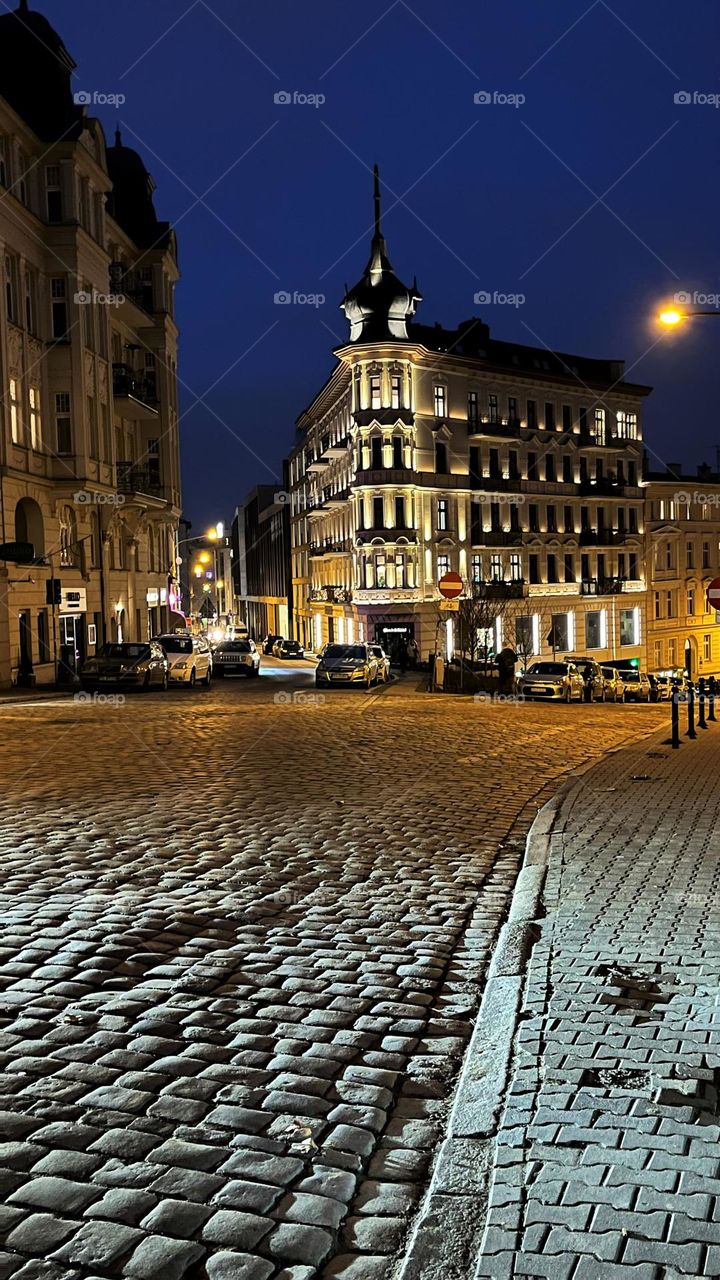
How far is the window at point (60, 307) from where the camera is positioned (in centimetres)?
3678

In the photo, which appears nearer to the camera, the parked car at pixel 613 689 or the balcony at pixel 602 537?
the parked car at pixel 613 689

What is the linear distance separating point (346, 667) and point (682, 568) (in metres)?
44.7

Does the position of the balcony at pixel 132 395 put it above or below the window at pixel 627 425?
below

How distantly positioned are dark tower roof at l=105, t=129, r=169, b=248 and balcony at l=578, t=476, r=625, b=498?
26.7 metres

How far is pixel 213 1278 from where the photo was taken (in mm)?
3488

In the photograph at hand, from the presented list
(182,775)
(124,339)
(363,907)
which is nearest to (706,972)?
(363,907)

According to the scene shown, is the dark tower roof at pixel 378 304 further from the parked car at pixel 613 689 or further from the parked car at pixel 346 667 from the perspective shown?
the parked car at pixel 346 667

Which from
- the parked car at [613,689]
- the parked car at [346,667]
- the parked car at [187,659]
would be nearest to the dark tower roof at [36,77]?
the parked car at [187,659]

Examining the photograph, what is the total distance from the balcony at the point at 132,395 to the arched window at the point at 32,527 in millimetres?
9646

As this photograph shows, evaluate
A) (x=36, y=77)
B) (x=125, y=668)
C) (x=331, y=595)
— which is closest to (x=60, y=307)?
(x=36, y=77)

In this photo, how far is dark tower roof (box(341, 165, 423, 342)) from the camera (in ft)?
173

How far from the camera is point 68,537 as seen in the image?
38406 millimetres

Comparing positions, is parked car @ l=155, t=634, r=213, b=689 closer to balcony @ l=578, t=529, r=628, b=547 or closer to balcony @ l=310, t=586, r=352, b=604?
balcony @ l=310, t=586, r=352, b=604

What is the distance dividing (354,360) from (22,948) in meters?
49.4
